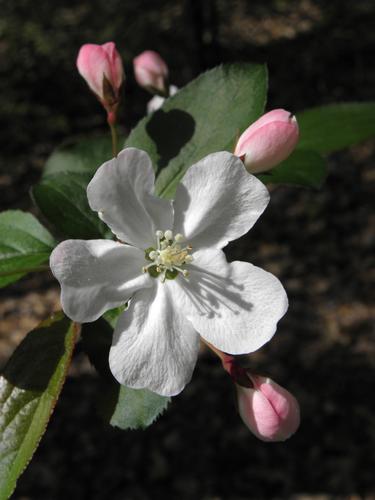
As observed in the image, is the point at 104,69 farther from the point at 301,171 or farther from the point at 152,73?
the point at 301,171

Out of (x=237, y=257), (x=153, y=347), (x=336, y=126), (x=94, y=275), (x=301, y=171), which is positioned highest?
(x=94, y=275)

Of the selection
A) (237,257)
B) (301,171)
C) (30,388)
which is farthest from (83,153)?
(237,257)

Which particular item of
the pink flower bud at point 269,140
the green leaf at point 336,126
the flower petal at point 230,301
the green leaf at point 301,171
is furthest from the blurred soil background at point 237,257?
the pink flower bud at point 269,140

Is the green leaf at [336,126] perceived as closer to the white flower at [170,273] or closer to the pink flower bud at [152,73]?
the pink flower bud at [152,73]

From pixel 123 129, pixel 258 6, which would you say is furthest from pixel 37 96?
pixel 258 6

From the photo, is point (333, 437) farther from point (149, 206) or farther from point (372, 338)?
point (149, 206)

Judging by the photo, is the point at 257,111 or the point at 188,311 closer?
the point at 188,311

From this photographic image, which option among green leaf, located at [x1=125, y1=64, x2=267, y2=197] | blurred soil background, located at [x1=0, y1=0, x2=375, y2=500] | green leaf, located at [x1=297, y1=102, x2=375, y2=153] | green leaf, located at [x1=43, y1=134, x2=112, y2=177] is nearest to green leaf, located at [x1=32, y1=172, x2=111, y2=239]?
green leaf, located at [x1=125, y1=64, x2=267, y2=197]
